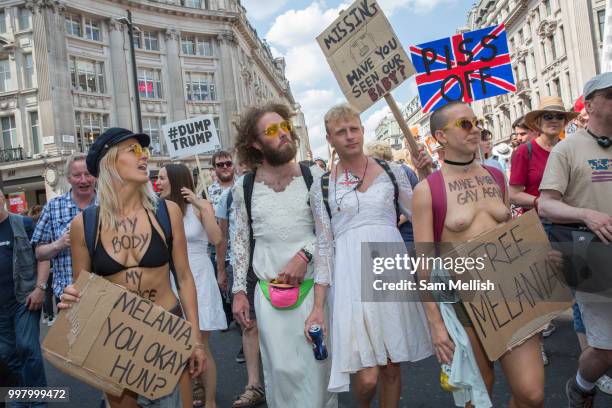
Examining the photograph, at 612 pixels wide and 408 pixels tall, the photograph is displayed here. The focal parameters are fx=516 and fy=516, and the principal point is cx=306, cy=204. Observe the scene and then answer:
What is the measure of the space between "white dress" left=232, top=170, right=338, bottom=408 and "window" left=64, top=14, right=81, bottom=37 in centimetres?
3500

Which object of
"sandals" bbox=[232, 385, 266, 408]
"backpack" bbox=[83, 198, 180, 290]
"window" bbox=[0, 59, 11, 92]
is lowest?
"sandals" bbox=[232, 385, 266, 408]

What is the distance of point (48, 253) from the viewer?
4.45 meters

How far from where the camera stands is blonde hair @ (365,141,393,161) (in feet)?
20.9

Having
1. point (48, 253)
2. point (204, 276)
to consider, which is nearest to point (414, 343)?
point (204, 276)

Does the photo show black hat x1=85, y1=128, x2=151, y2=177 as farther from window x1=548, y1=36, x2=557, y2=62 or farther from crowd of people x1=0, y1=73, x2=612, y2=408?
window x1=548, y1=36, x2=557, y2=62

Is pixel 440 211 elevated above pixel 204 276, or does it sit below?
above

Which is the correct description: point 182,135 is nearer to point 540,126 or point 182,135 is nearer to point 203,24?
point 540,126

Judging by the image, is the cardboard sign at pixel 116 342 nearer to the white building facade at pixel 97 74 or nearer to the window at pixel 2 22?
the white building facade at pixel 97 74

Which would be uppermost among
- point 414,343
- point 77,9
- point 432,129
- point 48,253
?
point 77,9

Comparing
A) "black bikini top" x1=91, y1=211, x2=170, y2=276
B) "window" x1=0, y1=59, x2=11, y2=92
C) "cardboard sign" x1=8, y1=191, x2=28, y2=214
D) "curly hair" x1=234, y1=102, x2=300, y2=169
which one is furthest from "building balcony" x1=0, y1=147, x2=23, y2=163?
"black bikini top" x1=91, y1=211, x2=170, y2=276

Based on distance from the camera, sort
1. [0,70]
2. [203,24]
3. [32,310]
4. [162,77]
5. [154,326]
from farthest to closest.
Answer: [203,24]
[162,77]
[0,70]
[32,310]
[154,326]

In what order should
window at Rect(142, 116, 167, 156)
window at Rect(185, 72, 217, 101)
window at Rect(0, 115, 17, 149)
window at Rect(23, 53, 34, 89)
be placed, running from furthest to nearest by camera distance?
window at Rect(185, 72, 217, 101), window at Rect(142, 116, 167, 156), window at Rect(0, 115, 17, 149), window at Rect(23, 53, 34, 89)

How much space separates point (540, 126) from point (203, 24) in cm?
4003

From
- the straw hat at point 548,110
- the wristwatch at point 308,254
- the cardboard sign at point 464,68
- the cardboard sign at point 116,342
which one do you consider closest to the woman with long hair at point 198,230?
the wristwatch at point 308,254
